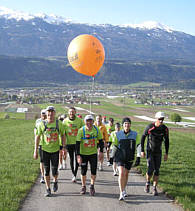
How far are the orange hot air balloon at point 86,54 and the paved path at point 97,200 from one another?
18.4ft

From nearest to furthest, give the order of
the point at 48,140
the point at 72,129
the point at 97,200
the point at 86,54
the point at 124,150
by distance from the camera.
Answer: the point at 97,200 → the point at 124,150 → the point at 48,140 → the point at 72,129 → the point at 86,54

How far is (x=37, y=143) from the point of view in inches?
283

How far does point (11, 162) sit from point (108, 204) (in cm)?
579

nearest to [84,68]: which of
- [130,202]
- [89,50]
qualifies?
[89,50]

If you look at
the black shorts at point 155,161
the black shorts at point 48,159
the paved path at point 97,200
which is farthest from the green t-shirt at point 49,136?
the black shorts at point 155,161

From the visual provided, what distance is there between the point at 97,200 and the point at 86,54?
6.96 meters

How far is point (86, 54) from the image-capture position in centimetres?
1175

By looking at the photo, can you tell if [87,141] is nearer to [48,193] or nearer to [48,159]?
[48,159]

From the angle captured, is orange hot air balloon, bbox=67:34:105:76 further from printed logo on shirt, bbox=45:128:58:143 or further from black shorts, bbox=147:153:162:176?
black shorts, bbox=147:153:162:176

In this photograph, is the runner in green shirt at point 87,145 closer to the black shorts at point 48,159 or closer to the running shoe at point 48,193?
the black shorts at point 48,159

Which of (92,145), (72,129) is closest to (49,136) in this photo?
(92,145)

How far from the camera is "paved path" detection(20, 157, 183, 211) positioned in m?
6.34

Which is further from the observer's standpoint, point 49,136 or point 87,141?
point 87,141

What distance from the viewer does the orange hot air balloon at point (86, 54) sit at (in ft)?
38.7
